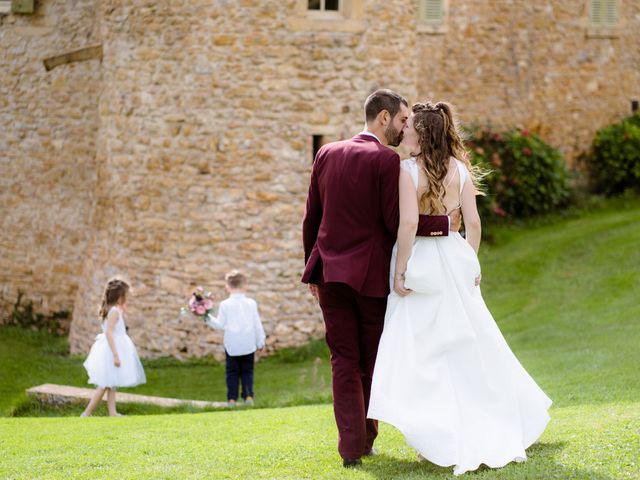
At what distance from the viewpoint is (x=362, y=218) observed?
5.72 meters

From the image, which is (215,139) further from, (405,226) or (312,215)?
(405,226)

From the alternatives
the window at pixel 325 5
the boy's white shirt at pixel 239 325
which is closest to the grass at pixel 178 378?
the boy's white shirt at pixel 239 325

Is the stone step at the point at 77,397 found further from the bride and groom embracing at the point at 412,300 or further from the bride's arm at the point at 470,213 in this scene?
the bride's arm at the point at 470,213

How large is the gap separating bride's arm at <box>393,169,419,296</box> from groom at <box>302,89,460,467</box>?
0.05 meters

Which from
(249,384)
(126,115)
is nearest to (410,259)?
(249,384)

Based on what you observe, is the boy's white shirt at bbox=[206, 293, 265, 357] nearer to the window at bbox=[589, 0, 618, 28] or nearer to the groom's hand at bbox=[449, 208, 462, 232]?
the groom's hand at bbox=[449, 208, 462, 232]

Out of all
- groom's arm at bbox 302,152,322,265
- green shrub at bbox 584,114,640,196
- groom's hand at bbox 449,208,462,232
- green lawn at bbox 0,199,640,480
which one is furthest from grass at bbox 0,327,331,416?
green shrub at bbox 584,114,640,196

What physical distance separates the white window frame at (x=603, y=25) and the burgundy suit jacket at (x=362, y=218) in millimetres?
16036

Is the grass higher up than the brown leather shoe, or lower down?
lower down

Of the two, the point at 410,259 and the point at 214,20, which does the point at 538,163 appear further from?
the point at 410,259

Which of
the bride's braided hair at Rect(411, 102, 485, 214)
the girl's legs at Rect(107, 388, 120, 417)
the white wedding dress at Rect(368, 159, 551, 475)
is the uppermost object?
the bride's braided hair at Rect(411, 102, 485, 214)

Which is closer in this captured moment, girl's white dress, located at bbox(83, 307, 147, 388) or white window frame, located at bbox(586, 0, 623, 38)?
girl's white dress, located at bbox(83, 307, 147, 388)

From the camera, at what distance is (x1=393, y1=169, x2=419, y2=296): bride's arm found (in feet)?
18.3

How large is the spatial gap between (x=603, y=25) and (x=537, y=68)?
1.67 m
